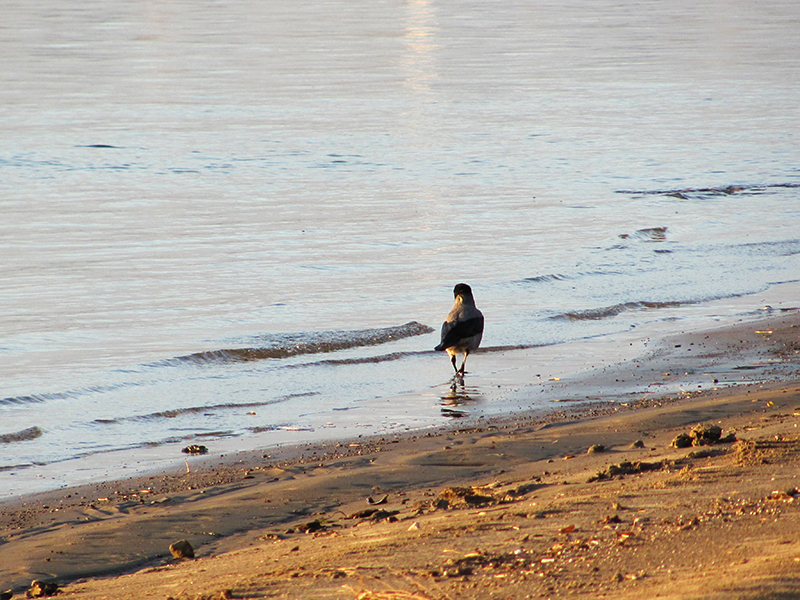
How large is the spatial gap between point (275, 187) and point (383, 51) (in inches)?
1357

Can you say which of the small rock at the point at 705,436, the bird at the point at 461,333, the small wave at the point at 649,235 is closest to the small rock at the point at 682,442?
the small rock at the point at 705,436

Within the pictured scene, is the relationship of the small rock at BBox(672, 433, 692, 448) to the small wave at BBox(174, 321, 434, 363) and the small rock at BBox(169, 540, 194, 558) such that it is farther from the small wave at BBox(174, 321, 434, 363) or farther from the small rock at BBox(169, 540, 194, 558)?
the small wave at BBox(174, 321, 434, 363)

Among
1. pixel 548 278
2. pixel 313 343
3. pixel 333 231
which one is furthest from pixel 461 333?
pixel 333 231

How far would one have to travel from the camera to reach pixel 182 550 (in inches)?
180

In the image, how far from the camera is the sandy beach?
334cm

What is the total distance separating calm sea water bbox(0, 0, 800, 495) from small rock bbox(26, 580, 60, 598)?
235cm

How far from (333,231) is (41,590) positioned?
12.6 metres

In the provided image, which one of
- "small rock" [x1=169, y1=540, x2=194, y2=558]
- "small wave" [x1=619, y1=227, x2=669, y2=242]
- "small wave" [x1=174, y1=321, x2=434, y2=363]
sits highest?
"small rock" [x1=169, y1=540, x2=194, y2=558]

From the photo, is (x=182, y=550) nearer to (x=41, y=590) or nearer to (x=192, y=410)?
(x=41, y=590)

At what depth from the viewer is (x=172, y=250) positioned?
589 inches

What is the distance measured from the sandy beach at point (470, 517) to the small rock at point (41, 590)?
62mm

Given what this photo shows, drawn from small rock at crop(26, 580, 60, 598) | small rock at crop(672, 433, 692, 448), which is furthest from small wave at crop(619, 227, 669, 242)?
small rock at crop(26, 580, 60, 598)

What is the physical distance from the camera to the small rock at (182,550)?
4574 mm

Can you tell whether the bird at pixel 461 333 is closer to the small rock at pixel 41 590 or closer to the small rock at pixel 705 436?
the small rock at pixel 705 436
